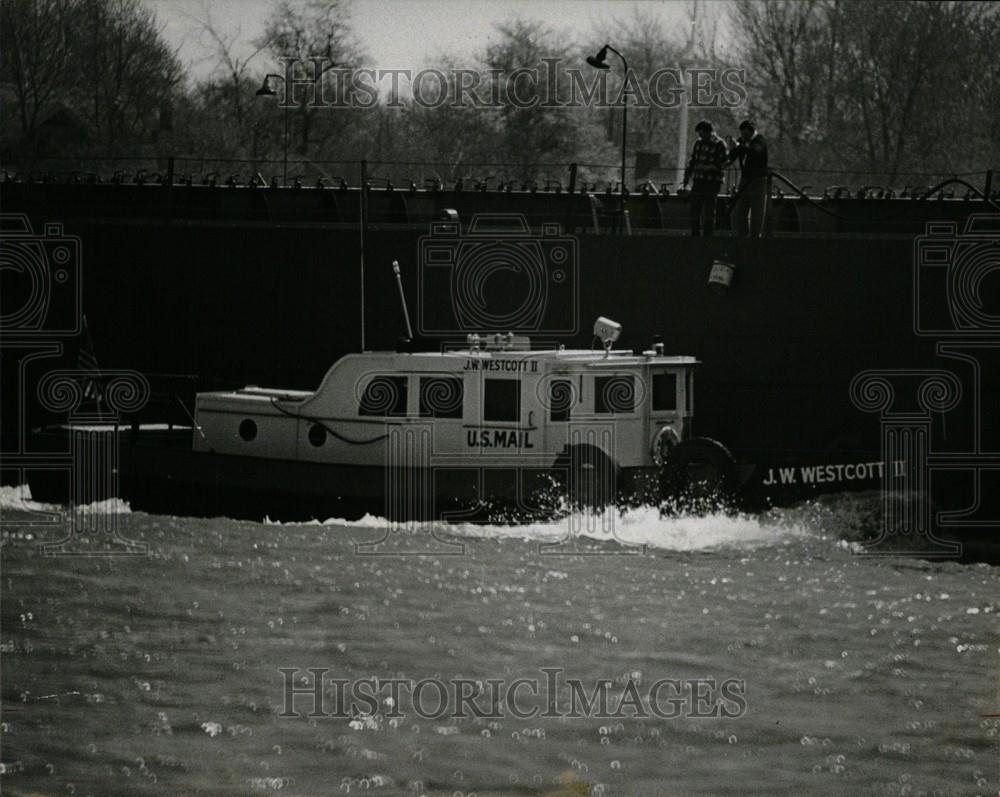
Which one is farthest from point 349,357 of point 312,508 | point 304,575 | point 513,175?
point 513,175

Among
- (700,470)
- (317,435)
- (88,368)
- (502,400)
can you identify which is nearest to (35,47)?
(88,368)

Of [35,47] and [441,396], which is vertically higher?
[35,47]

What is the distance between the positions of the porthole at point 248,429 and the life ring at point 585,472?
3.55m

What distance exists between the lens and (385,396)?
19938 millimetres

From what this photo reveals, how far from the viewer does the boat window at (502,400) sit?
63.8 ft

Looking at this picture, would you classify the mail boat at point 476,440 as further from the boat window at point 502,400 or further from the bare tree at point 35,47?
the bare tree at point 35,47

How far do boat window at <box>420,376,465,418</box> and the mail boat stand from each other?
10mm

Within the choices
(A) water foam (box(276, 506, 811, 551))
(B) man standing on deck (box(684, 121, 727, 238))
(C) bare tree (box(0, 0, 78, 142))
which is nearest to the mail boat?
(A) water foam (box(276, 506, 811, 551))

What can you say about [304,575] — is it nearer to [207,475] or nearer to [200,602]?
[200,602]

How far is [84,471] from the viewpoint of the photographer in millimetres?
21281

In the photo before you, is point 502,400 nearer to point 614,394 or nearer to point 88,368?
point 614,394

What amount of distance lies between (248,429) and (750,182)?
7669 mm

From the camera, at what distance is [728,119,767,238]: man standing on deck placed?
76.6ft

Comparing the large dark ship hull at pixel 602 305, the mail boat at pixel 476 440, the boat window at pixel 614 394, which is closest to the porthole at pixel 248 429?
the mail boat at pixel 476 440
